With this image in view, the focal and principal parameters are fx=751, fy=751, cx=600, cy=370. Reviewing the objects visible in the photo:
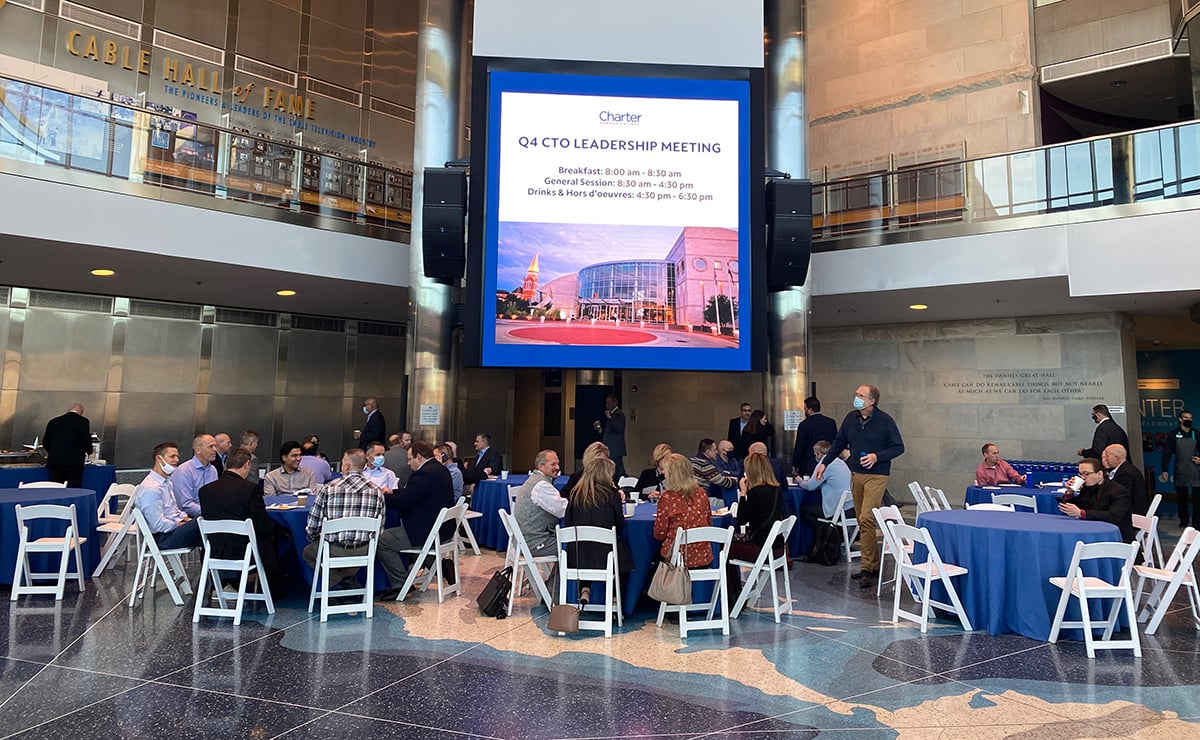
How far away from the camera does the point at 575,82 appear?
9.78 m

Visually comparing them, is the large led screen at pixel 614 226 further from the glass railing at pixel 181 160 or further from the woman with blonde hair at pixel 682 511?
the woman with blonde hair at pixel 682 511

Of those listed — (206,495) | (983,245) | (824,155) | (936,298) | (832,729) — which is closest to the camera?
(832,729)

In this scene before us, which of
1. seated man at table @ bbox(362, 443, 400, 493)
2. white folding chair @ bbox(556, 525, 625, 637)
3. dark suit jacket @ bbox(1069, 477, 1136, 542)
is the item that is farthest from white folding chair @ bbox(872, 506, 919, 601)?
seated man at table @ bbox(362, 443, 400, 493)

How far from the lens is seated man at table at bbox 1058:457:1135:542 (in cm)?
589

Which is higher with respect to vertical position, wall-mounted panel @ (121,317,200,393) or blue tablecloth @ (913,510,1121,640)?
wall-mounted panel @ (121,317,200,393)

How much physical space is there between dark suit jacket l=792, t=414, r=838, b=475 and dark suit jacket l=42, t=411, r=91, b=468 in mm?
9096

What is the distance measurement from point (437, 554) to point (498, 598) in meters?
0.78

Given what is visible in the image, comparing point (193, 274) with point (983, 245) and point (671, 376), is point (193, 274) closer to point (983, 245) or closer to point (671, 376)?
point (671, 376)

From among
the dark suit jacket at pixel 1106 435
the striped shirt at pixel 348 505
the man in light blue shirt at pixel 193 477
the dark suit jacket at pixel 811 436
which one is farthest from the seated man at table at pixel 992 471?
the man in light blue shirt at pixel 193 477

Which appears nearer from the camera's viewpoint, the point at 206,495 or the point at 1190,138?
the point at 206,495

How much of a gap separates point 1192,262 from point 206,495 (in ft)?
36.1

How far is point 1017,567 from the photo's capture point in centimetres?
520

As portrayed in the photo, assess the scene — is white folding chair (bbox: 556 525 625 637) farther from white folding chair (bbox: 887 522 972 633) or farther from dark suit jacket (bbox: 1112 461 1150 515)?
dark suit jacket (bbox: 1112 461 1150 515)

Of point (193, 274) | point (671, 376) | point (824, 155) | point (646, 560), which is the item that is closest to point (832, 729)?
point (646, 560)
